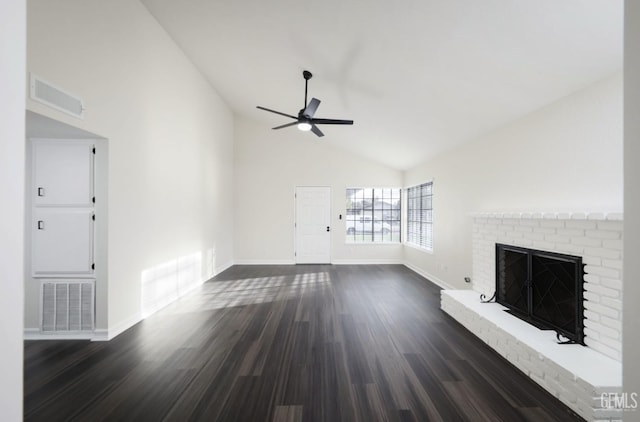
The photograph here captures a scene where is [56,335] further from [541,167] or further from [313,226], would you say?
[541,167]

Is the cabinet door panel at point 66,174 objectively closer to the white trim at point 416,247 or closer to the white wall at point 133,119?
the white wall at point 133,119

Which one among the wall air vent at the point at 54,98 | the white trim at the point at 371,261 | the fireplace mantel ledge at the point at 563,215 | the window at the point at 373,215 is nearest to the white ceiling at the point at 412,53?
the fireplace mantel ledge at the point at 563,215

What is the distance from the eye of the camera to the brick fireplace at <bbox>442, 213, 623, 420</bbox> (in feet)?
5.59

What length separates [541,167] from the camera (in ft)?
8.66

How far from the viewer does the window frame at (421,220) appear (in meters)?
5.30

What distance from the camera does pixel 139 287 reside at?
3156 mm

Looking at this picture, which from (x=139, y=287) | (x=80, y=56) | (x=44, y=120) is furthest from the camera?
(x=139, y=287)

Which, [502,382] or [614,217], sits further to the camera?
[502,382]

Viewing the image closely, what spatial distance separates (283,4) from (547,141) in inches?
115

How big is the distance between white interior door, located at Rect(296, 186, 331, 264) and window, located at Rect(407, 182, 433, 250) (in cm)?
203

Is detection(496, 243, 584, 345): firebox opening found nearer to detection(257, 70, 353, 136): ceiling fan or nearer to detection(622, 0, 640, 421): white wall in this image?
detection(622, 0, 640, 421): white wall

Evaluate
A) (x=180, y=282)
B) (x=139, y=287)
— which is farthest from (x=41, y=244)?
(x=180, y=282)

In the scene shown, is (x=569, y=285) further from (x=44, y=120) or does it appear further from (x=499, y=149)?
(x=44, y=120)

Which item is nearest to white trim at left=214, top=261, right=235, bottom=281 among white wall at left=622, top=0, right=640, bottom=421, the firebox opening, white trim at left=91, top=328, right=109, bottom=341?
white trim at left=91, top=328, right=109, bottom=341
